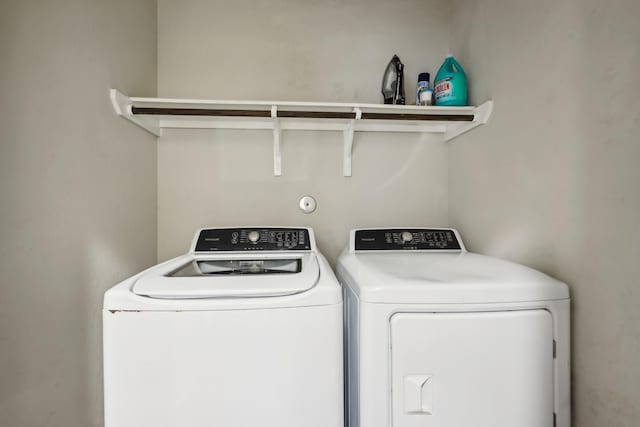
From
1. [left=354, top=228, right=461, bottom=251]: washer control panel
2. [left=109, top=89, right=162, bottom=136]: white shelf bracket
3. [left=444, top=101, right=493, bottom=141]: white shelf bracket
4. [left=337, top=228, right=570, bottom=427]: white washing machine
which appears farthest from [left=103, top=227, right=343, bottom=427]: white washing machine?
[left=444, top=101, right=493, bottom=141]: white shelf bracket

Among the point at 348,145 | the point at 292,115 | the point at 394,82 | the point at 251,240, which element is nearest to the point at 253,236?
the point at 251,240

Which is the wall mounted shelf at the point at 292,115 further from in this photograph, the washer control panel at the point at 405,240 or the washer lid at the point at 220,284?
the washer lid at the point at 220,284

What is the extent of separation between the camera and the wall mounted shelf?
1.49m

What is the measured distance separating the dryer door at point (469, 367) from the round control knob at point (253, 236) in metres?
0.90

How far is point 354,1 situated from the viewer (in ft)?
6.39

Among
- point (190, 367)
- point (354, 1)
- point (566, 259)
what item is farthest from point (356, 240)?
point (354, 1)

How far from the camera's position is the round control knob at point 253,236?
1600 mm

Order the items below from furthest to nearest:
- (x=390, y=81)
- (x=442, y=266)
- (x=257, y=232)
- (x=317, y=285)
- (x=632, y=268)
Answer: (x=390, y=81) < (x=257, y=232) < (x=442, y=266) < (x=317, y=285) < (x=632, y=268)

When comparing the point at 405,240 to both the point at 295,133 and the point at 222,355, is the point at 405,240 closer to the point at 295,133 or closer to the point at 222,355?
the point at 295,133

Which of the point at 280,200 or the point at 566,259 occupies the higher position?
the point at 280,200

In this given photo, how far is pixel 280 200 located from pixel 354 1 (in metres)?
1.38

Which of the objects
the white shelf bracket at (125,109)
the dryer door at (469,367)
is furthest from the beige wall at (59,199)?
the dryer door at (469,367)

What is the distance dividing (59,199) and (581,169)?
1.79m

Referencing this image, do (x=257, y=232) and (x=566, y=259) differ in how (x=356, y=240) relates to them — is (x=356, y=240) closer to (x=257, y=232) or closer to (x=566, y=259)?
(x=257, y=232)
